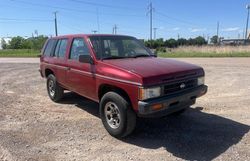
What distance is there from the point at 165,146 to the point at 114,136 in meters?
0.97

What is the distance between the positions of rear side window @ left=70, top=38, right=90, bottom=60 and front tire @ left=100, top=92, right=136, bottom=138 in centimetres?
125

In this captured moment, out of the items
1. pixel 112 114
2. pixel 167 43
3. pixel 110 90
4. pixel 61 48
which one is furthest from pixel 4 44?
pixel 112 114

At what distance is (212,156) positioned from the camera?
14.0 feet

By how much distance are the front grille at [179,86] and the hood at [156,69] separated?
0.34 ft

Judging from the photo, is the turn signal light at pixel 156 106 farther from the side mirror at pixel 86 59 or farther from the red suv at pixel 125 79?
the side mirror at pixel 86 59

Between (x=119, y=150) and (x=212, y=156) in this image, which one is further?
(x=119, y=150)

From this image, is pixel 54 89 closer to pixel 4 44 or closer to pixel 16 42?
pixel 16 42

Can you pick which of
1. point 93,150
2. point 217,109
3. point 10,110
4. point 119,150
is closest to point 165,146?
point 119,150

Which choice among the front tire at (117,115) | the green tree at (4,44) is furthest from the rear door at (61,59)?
the green tree at (4,44)

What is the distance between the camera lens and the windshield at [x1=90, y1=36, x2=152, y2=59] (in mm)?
5730

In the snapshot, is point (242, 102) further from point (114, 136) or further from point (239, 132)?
point (114, 136)

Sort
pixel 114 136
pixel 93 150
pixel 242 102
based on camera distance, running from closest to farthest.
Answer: pixel 93 150
pixel 114 136
pixel 242 102

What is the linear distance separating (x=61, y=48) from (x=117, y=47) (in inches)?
70.3

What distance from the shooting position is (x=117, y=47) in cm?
608
